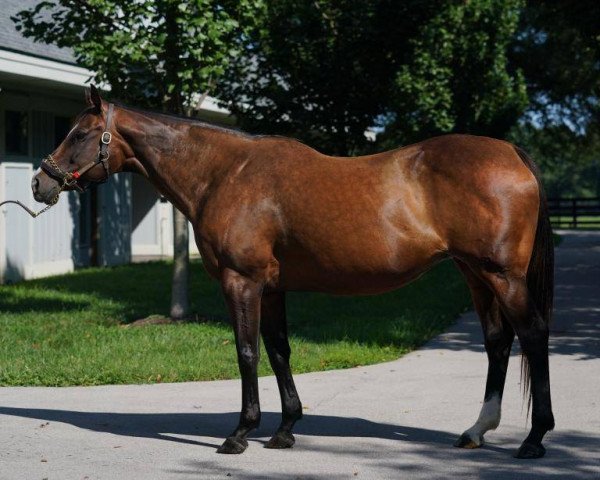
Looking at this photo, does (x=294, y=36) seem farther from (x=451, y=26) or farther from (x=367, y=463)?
(x=367, y=463)

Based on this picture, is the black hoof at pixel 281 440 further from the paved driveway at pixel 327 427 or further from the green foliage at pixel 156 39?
the green foliage at pixel 156 39

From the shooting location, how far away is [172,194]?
6820 mm

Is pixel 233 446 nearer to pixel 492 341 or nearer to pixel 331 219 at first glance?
pixel 331 219

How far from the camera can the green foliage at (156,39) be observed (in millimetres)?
11453

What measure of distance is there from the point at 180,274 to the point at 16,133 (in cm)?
648

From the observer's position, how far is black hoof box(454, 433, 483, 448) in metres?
6.48

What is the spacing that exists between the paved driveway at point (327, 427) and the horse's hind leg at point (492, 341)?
23 centimetres

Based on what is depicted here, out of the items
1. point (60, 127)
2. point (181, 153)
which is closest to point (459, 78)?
point (60, 127)

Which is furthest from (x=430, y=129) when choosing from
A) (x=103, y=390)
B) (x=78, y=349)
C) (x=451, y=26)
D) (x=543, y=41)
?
(x=543, y=41)

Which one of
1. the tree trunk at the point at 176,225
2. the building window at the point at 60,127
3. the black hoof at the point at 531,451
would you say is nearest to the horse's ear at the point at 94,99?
the black hoof at the point at 531,451

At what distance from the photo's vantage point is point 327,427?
718cm

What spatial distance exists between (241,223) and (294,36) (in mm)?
12390

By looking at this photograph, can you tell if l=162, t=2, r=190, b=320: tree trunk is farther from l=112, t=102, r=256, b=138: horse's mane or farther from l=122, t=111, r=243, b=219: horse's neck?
l=122, t=111, r=243, b=219: horse's neck

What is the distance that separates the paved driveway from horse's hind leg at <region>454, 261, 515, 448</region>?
227 millimetres
